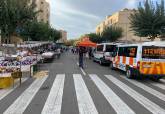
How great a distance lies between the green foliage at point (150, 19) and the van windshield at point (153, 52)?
1759cm

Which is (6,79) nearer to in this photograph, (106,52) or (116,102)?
(116,102)

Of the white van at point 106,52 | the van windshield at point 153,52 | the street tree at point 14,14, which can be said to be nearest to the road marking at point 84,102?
the van windshield at point 153,52

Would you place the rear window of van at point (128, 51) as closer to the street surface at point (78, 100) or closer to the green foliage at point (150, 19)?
the street surface at point (78, 100)

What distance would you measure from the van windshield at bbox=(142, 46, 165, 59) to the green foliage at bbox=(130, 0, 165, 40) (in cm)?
1759

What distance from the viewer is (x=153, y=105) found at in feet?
34.1

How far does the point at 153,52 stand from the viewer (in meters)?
17.7

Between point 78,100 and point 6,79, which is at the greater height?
point 6,79

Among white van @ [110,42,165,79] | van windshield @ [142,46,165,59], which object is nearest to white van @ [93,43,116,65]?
white van @ [110,42,165,79]

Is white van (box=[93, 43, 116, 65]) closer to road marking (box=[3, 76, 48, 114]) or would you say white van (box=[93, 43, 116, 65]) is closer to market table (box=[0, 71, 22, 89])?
market table (box=[0, 71, 22, 89])

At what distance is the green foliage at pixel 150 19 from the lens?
115ft

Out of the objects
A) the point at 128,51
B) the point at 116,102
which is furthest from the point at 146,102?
the point at 128,51

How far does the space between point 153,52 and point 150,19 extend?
18335mm

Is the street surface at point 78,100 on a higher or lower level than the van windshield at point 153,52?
lower

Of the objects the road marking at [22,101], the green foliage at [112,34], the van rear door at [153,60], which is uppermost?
the green foliage at [112,34]
